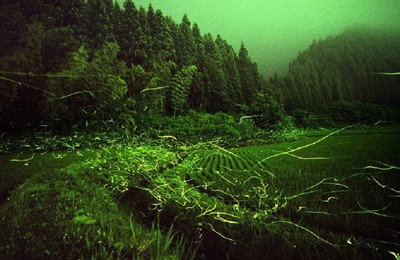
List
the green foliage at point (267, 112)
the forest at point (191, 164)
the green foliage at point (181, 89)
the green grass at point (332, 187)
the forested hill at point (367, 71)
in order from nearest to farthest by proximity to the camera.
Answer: the green grass at point (332, 187) → the forest at point (191, 164) → the forested hill at point (367, 71) → the green foliage at point (267, 112) → the green foliage at point (181, 89)

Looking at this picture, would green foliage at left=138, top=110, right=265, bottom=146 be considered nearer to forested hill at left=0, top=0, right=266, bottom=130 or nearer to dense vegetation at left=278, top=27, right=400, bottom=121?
forested hill at left=0, top=0, right=266, bottom=130

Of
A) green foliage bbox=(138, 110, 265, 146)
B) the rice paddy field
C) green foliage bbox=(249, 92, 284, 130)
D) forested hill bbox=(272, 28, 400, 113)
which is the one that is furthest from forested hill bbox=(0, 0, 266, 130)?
forested hill bbox=(272, 28, 400, 113)

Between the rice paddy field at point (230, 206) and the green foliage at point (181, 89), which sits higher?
the green foliage at point (181, 89)

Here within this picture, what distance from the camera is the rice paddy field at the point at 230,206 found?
42.7 inches

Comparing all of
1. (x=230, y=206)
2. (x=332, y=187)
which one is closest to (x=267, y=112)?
(x=332, y=187)

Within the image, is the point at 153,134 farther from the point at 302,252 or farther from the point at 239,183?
the point at 302,252

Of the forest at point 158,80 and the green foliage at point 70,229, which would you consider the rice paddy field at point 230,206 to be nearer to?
the green foliage at point 70,229

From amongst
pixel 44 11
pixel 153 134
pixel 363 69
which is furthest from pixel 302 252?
pixel 44 11

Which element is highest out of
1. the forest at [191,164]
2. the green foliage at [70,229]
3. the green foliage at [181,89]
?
the green foliage at [181,89]

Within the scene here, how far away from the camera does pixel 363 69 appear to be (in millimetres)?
1676

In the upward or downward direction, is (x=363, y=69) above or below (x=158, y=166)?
above

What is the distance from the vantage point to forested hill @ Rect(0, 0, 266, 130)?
2.43m

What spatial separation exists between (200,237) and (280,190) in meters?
0.66

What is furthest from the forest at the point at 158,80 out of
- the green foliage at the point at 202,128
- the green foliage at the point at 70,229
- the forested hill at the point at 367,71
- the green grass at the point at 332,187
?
the green foliage at the point at 70,229
